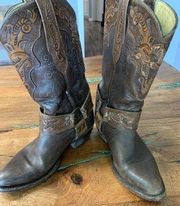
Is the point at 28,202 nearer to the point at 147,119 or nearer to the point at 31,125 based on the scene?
the point at 31,125

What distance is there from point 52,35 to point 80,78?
0.15 meters

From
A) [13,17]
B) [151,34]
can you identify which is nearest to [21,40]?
[13,17]

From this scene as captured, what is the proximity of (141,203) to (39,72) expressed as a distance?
0.33m

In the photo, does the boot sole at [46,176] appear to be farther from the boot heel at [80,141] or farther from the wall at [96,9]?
the wall at [96,9]

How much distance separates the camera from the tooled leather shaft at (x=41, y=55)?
0.53 m

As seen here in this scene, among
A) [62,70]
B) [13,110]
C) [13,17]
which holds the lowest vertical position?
[13,110]

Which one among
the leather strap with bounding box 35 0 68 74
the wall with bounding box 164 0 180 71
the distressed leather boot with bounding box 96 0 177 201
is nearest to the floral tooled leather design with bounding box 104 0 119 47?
the distressed leather boot with bounding box 96 0 177 201

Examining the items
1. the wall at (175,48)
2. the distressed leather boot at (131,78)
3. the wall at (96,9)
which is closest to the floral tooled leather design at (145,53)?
the distressed leather boot at (131,78)

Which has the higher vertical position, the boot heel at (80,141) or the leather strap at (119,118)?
the leather strap at (119,118)

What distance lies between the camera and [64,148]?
2.20ft

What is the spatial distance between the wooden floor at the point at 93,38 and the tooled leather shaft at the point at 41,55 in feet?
4.15

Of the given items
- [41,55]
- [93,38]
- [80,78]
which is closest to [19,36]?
[41,55]

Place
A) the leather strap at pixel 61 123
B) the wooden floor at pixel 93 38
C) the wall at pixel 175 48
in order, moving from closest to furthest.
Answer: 1. the leather strap at pixel 61 123
2. the wall at pixel 175 48
3. the wooden floor at pixel 93 38

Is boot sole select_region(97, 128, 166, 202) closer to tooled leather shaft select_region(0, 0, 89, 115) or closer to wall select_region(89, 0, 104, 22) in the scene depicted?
tooled leather shaft select_region(0, 0, 89, 115)
